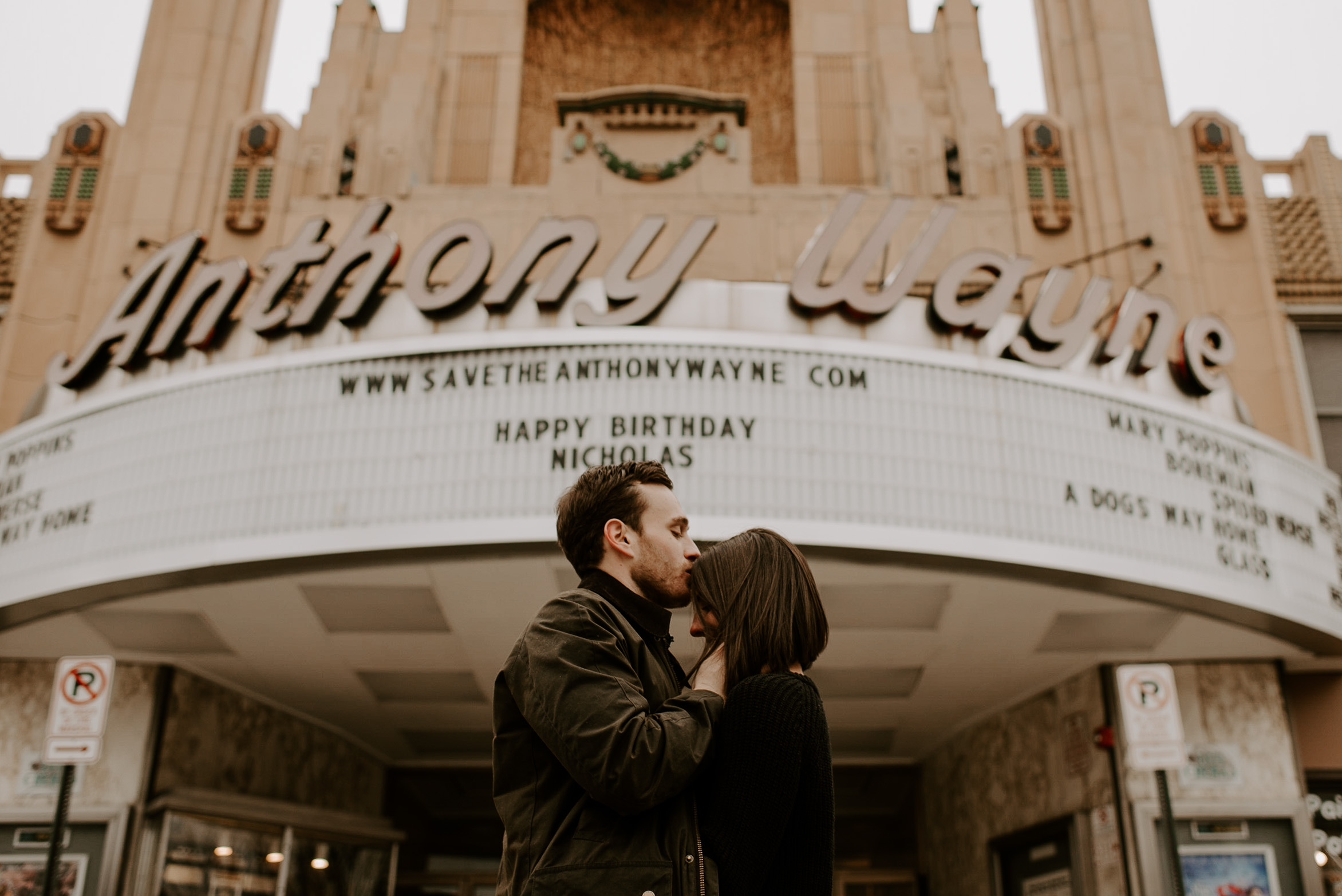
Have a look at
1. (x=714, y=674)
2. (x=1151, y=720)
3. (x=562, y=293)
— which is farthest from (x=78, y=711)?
(x=1151, y=720)

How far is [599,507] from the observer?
8.74ft

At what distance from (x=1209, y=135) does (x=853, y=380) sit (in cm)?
648

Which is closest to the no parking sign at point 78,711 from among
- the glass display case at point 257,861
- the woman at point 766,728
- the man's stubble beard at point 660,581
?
the glass display case at point 257,861

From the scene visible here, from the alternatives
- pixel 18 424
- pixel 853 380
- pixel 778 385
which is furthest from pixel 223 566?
pixel 853 380

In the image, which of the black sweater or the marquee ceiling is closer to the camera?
the black sweater

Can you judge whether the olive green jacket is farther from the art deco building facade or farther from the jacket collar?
the art deco building facade

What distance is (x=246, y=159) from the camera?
1226 centimetres

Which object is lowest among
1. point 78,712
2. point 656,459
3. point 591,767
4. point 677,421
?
point 591,767

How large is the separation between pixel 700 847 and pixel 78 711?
580 cm

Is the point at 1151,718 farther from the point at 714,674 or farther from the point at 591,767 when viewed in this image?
the point at 591,767

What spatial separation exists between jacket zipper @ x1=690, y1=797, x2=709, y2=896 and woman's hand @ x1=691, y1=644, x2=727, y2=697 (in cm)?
24

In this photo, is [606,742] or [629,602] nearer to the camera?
[606,742]

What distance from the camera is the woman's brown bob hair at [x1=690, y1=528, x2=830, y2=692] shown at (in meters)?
2.49

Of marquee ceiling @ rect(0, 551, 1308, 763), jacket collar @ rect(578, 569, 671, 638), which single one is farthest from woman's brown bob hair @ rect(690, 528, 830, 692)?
marquee ceiling @ rect(0, 551, 1308, 763)
